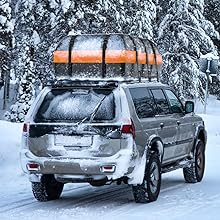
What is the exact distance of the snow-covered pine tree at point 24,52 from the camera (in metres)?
26.4

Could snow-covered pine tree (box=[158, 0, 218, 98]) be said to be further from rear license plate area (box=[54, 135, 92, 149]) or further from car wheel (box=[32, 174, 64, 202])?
rear license plate area (box=[54, 135, 92, 149])

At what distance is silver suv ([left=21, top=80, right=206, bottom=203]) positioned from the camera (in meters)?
8.78

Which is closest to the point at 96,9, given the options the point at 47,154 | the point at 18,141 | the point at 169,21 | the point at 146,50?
the point at 169,21

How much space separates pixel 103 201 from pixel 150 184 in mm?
802

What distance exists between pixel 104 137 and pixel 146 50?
2385 millimetres

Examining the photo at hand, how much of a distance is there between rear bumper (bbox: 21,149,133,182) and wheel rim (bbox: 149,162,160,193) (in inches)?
28.6

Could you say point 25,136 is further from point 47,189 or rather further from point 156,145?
point 156,145

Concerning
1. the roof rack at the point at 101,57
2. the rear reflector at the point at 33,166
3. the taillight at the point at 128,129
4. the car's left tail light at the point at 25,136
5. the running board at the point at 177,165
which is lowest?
the running board at the point at 177,165

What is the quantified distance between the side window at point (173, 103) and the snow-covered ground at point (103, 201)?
137 cm

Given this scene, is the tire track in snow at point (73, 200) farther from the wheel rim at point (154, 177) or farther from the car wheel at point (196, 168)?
the car wheel at point (196, 168)

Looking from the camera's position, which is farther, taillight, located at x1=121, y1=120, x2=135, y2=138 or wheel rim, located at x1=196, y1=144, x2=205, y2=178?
wheel rim, located at x1=196, y1=144, x2=205, y2=178

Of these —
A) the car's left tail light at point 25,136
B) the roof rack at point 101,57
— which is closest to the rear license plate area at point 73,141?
the car's left tail light at point 25,136

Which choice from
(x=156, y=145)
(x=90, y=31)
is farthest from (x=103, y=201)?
(x=90, y=31)

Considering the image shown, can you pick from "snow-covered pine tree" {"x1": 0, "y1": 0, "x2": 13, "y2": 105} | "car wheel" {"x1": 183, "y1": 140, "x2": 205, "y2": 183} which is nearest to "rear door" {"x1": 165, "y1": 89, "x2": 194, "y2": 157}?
"car wheel" {"x1": 183, "y1": 140, "x2": 205, "y2": 183}
